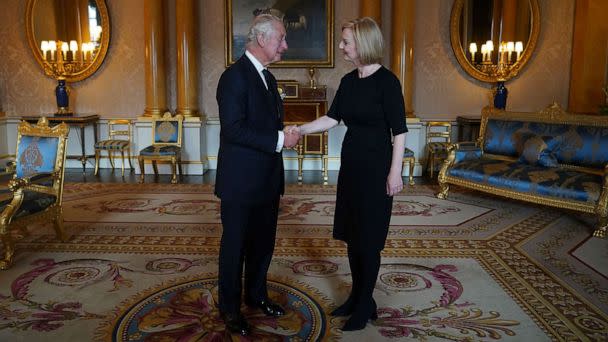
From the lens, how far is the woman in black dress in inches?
95.9

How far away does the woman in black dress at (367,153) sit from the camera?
7.99ft

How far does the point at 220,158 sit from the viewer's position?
2494mm

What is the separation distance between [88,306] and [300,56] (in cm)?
529

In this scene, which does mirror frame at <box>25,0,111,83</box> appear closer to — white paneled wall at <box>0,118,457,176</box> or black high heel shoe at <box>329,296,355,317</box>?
white paneled wall at <box>0,118,457,176</box>

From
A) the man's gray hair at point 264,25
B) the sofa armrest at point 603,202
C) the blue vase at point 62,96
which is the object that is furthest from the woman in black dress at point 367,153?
the blue vase at point 62,96

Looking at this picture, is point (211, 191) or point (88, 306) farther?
point (211, 191)

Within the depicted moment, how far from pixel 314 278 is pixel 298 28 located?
487 centimetres

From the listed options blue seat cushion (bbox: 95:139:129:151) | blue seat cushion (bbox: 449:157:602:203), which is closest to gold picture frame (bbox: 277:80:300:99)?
blue seat cushion (bbox: 95:139:129:151)

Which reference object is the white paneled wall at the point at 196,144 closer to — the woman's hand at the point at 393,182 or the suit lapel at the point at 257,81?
the woman's hand at the point at 393,182

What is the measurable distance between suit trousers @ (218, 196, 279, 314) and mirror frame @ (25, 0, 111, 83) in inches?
228

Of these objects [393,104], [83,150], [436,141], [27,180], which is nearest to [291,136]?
[393,104]

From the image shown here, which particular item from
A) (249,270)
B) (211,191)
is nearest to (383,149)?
(249,270)

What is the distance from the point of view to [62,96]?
730cm

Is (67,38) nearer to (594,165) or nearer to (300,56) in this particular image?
(300,56)
